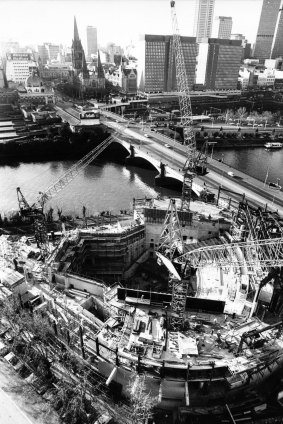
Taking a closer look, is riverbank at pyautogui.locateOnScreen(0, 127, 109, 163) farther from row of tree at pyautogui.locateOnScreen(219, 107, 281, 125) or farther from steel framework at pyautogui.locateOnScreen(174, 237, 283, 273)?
steel framework at pyautogui.locateOnScreen(174, 237, 283, 273)


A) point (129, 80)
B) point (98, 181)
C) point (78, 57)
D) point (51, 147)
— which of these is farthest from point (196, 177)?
point (78, 57)

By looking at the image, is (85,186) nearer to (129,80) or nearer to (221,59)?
(129,80)

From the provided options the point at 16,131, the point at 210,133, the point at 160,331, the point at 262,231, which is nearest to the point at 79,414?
the point at 160,331

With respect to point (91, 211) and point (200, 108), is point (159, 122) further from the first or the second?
point (91, 211)

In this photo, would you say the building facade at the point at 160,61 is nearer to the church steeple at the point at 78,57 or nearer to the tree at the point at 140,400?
the church steeple at the point at 78,57

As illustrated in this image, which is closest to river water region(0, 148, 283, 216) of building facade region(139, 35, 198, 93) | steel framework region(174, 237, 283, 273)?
steel framework region(174, 237, 283, 273)

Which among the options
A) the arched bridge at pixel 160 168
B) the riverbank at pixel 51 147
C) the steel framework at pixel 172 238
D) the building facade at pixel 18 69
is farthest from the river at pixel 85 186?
the building facade at pixel 18 69
